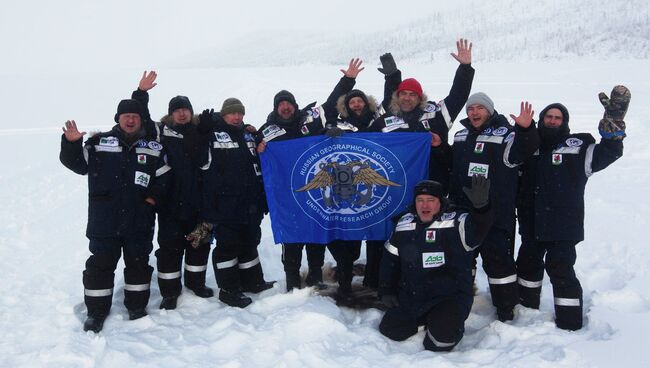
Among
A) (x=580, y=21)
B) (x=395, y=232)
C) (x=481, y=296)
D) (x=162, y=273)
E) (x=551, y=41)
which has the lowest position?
(x=481, y=296)

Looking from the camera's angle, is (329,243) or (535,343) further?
(329,243)

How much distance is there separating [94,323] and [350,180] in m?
2.97

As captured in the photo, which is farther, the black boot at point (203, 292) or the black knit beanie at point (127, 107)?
the black boot at point (203, 292)

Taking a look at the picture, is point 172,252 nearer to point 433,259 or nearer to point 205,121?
point 205,121

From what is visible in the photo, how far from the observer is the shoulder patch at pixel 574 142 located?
187 inches

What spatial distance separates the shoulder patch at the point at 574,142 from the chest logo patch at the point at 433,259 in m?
1.55

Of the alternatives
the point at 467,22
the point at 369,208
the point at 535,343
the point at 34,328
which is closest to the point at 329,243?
the point at 369,208

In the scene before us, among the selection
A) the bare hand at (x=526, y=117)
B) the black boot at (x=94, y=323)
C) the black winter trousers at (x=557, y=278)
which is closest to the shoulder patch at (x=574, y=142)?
the bare hand at (x=526, y=117)

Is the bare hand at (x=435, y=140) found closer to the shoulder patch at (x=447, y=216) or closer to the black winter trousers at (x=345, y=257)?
the shoulder patch at (x=447, y=216)

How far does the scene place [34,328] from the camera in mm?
4887

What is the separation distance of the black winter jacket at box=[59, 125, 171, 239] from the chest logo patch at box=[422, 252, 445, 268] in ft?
9.22

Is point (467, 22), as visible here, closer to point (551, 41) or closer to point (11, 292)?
point (551, 41)

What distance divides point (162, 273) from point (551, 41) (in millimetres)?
44599

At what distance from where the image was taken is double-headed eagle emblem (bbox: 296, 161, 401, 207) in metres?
5.76
